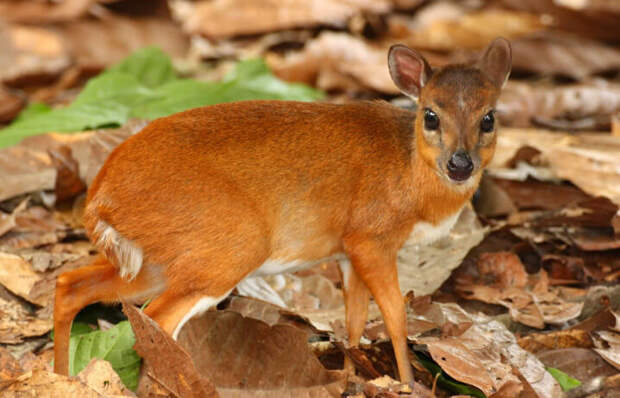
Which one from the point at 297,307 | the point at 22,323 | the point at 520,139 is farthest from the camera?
the point at 520,139

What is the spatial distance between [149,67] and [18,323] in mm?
4202

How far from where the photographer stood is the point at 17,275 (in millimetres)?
4887

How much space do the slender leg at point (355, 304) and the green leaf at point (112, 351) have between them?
114cm

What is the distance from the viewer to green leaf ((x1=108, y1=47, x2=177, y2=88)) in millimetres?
8203

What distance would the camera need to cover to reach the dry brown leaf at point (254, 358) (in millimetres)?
3961

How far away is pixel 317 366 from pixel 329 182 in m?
0.97

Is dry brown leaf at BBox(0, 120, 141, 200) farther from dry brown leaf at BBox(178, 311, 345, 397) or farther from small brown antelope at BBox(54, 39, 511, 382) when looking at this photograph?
dry brown leaf at BBox(178, 311, 345, 397)

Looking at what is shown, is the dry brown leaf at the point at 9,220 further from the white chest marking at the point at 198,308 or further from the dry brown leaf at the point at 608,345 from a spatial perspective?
the dry brown leaf at the point at 608,345

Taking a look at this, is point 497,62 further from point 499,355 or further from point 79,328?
point 79,328

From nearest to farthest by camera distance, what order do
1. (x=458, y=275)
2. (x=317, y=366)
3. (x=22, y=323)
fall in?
(x=317, y=366) < (x=22, y=323) < (x=458, y=275)

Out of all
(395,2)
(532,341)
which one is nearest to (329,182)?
(532,341)

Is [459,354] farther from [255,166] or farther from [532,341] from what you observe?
[255,166]

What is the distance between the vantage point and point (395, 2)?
11.4 metres

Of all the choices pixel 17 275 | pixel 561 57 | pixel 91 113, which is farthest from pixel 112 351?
pixel 561 57
